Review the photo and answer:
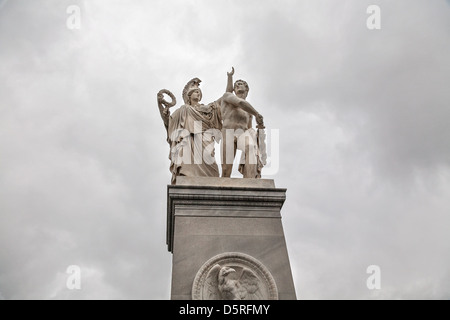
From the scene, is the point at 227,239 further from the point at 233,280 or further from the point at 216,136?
the point at 216,136

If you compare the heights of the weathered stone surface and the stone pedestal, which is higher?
the weathered stone surface

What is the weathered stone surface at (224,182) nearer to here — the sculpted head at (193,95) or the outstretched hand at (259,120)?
the outstretched hand at (259,120)

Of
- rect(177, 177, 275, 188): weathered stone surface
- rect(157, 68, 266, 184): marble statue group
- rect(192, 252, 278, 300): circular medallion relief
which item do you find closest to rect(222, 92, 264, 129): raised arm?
rect(157, 68, 266, 184): marble statue group

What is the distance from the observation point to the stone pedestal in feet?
22.5

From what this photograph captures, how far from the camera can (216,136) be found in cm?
1005

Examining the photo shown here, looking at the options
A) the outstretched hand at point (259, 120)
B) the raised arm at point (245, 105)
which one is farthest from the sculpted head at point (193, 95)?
the outstretched hand at point (259, 120)

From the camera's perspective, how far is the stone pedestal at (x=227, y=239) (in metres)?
6.86

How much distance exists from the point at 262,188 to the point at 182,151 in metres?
2.31

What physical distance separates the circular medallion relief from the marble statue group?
237 centimetres

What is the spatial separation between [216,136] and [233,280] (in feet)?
14.1

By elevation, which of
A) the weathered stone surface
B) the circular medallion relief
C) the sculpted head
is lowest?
the circular medallion relief

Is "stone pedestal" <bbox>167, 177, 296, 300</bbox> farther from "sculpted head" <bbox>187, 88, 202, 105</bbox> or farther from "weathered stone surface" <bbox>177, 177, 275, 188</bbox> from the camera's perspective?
→ "sculpted head" <bbox>187, 88, 202, 105</bbox>
